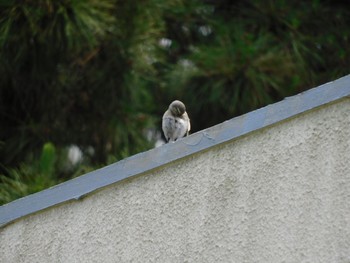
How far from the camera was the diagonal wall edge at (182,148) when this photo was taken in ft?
8.57

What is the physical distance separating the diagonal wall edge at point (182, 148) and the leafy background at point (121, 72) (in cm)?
277

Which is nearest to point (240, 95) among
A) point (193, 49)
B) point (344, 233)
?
point (193, 49)

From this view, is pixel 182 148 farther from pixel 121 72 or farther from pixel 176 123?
pixel 121 72

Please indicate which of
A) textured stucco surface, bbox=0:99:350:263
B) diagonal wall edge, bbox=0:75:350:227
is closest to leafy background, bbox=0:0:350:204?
diagonal wall edge, bbox=0:75:350:227

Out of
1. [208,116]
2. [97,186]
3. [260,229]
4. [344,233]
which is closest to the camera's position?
[344,233]

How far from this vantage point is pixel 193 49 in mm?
7418

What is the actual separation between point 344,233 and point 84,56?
4.33m

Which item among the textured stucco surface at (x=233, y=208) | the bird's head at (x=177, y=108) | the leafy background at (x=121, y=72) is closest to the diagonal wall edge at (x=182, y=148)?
the textured stucco surface at (x=233, y=208)

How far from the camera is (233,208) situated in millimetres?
2721

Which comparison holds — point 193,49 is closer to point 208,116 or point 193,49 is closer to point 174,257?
point 208,116

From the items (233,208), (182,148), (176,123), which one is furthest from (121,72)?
(233,208)

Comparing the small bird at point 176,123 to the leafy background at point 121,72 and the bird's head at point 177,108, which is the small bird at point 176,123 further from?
the leafy background at point 121,72

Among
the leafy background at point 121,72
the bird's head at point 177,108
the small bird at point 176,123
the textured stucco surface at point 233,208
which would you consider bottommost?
the textured stucco surface at point 233,208

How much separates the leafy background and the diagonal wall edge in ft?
9.10
